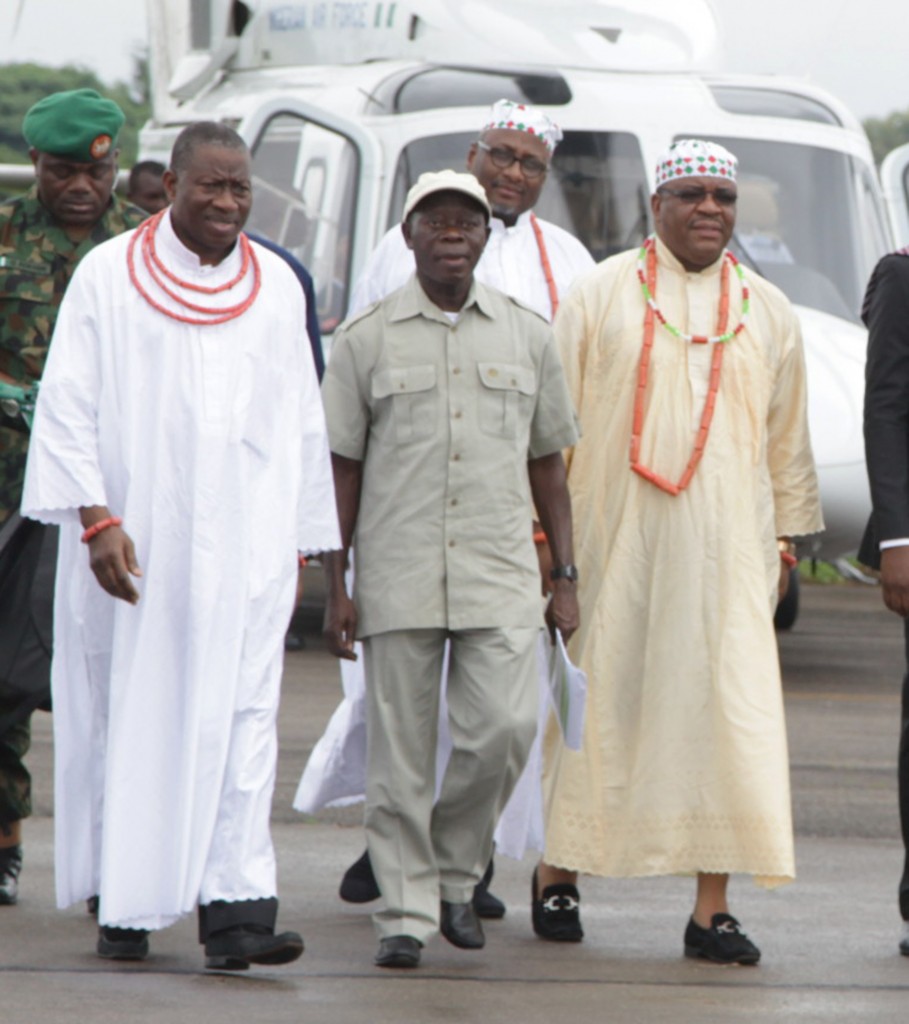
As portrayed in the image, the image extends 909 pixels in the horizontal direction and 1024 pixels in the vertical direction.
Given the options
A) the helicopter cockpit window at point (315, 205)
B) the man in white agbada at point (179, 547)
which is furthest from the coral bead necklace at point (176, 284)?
the helicopter cockpit window at point (315, 205)

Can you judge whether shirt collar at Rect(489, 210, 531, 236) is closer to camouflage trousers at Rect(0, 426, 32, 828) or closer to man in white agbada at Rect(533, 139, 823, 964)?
man in white agbada at Rect(533, 139, 823, 964)

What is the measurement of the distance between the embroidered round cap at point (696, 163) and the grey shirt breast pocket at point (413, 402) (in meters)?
0.88

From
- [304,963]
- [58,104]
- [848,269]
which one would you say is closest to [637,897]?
[304,963]

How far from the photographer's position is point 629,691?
6.65 meters

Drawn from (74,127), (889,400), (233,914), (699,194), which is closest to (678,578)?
(889,400)

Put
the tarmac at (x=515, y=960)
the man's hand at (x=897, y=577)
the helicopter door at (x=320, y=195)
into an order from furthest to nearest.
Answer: the helicopter door at (x=320, y=195) → the man's hand at (x=897, y=577) → the tarmac at (x=515, y=960)

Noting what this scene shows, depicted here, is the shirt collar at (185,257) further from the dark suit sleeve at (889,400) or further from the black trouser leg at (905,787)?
the black trouser leg at (905,787)

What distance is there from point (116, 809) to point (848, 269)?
8770 mm

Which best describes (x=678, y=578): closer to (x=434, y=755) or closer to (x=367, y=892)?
(x=434, y=755)

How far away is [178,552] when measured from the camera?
6.02m

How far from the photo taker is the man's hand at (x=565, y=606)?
648 cm

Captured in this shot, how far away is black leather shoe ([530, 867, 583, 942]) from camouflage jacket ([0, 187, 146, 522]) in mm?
1689

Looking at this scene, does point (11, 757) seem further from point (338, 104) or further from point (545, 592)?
point (338, 104)

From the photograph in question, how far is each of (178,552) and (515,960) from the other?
1.30 meters
